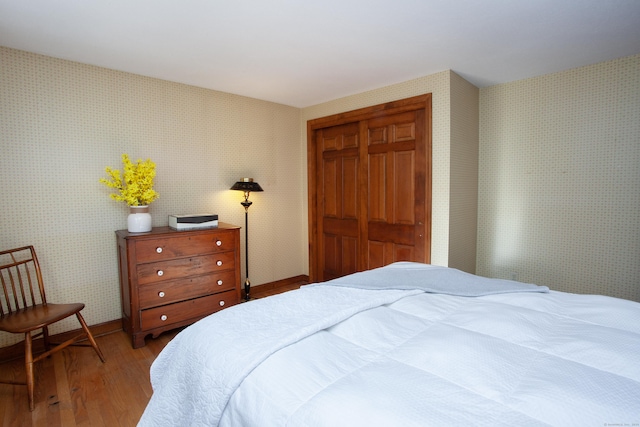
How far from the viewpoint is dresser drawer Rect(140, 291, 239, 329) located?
9.05 ft

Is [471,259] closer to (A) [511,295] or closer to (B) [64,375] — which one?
(A) [511,295]

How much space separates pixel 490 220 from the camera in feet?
11.7

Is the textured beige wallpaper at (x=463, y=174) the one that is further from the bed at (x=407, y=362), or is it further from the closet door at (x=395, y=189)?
the bed at (x=407, y=362)

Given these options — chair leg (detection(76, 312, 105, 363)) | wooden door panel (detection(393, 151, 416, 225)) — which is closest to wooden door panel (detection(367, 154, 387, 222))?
wooden door panel (detection(393, 151, 416, 225))

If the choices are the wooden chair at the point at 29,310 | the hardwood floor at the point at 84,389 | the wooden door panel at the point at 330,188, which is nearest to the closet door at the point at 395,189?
the wooden door panel at the point at 330,188

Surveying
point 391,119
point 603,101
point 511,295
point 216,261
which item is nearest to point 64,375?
point 216,261

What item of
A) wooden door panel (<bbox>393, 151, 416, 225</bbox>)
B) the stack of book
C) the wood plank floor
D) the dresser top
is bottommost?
the wood plank floor

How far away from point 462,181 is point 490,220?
621 mm

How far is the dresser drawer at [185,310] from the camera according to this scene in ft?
9.05

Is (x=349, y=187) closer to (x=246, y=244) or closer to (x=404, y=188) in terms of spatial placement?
(x=404, y=188)

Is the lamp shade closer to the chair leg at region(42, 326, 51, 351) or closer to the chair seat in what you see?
the chair seat

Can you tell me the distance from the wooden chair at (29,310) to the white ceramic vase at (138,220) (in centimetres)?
66

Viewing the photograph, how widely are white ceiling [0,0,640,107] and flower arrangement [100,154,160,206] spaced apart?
87 cm

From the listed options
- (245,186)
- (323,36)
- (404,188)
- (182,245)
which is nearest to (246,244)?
(245,186)
